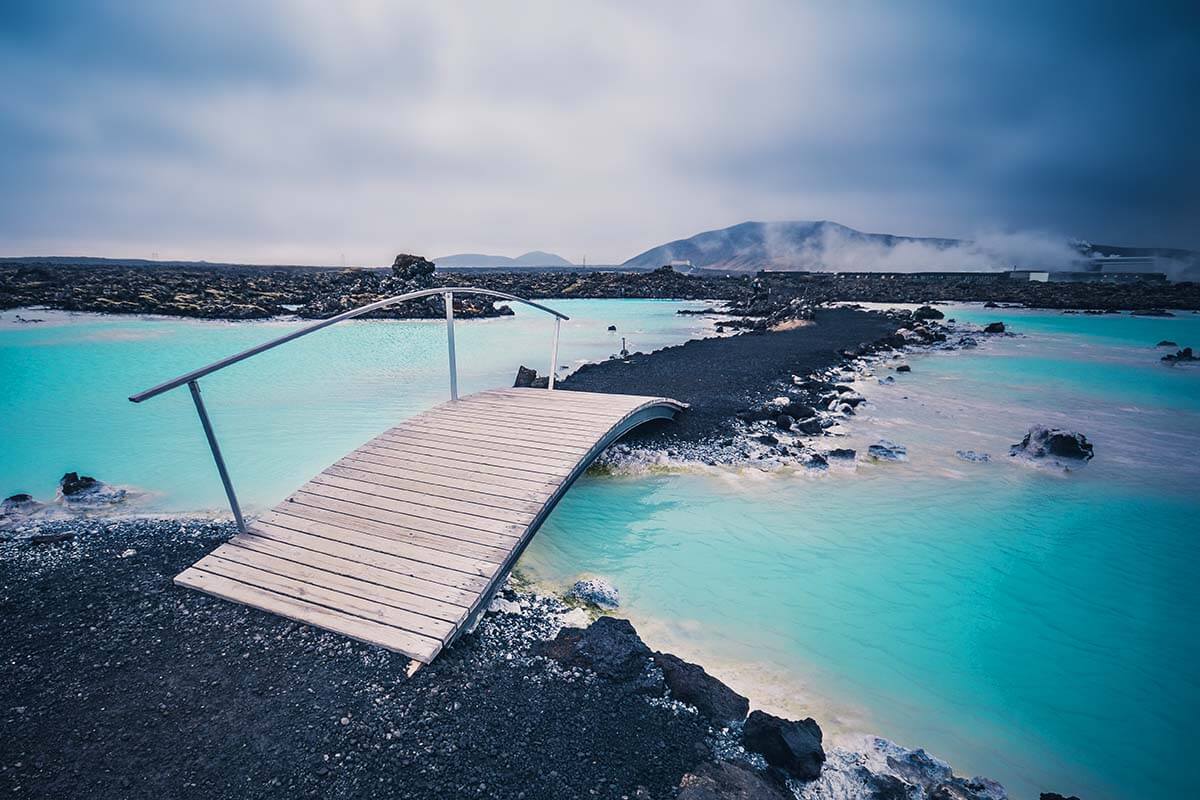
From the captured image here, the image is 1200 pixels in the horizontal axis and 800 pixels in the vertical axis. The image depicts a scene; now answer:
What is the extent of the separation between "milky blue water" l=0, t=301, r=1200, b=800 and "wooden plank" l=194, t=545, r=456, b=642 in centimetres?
197

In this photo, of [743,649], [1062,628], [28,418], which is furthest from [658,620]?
[28,418]

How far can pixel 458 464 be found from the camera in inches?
225

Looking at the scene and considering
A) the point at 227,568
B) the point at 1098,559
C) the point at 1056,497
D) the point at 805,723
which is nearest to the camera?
the point at 805,723

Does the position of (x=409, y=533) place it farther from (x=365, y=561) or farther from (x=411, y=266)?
(x=411, y=266)

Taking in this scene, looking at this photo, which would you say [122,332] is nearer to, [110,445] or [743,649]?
[110,445]

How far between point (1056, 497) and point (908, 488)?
237cm

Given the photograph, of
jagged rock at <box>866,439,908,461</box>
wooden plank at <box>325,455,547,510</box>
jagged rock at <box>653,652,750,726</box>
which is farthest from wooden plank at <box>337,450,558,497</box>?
jagged rock at <box>866,439,908,461</box>

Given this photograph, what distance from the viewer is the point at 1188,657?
5.04 metres

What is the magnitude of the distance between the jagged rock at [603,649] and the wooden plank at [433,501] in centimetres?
106

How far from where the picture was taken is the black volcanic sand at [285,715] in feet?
9.04

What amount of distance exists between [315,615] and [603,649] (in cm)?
213

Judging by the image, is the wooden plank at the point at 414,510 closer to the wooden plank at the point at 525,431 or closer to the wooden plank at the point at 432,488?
the wooden plank at the point at 432,488

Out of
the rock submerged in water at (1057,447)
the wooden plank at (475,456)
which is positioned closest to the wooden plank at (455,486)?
the wooden plank at (475,456)

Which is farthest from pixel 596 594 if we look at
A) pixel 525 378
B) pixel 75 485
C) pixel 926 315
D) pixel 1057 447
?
pixel 926 315
